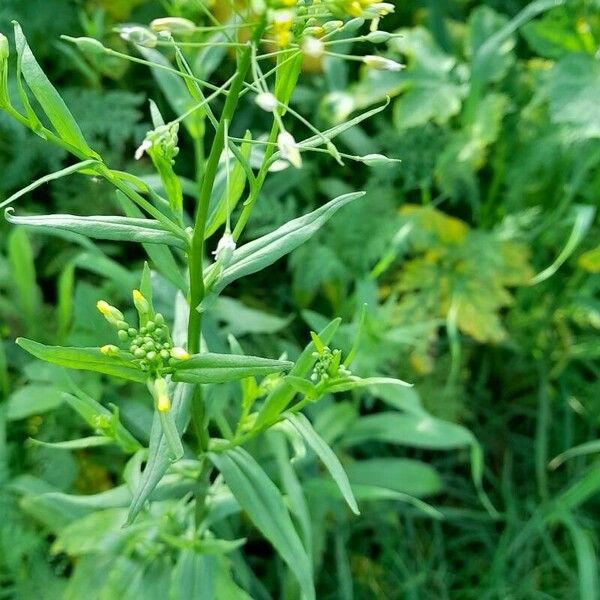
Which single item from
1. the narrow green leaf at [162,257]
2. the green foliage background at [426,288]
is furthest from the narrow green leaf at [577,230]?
the narrow green leaf at [162,257]

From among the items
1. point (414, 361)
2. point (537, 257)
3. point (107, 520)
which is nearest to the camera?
point (107, 520)

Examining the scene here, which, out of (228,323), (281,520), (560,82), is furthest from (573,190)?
(281,520)

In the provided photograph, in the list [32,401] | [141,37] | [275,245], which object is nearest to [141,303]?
[275,245]

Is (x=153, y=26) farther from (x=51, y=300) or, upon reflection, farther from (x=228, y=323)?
(x=51, y=300)

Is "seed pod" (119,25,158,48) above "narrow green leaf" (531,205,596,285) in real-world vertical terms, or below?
above

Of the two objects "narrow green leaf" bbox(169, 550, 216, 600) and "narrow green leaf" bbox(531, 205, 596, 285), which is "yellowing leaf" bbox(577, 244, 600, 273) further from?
"narrow green leaf" bbox(169, 550, 216, 600)

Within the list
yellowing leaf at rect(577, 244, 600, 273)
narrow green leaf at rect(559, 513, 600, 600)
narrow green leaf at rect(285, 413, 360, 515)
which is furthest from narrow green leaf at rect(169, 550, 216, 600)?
yellowing leaf at rect(577, 244, 600, 273)

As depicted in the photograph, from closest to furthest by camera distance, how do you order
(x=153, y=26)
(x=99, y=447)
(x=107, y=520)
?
1. (x=153, y=26)
2. (x=107, y=520)
3. (x=99, y=447)
